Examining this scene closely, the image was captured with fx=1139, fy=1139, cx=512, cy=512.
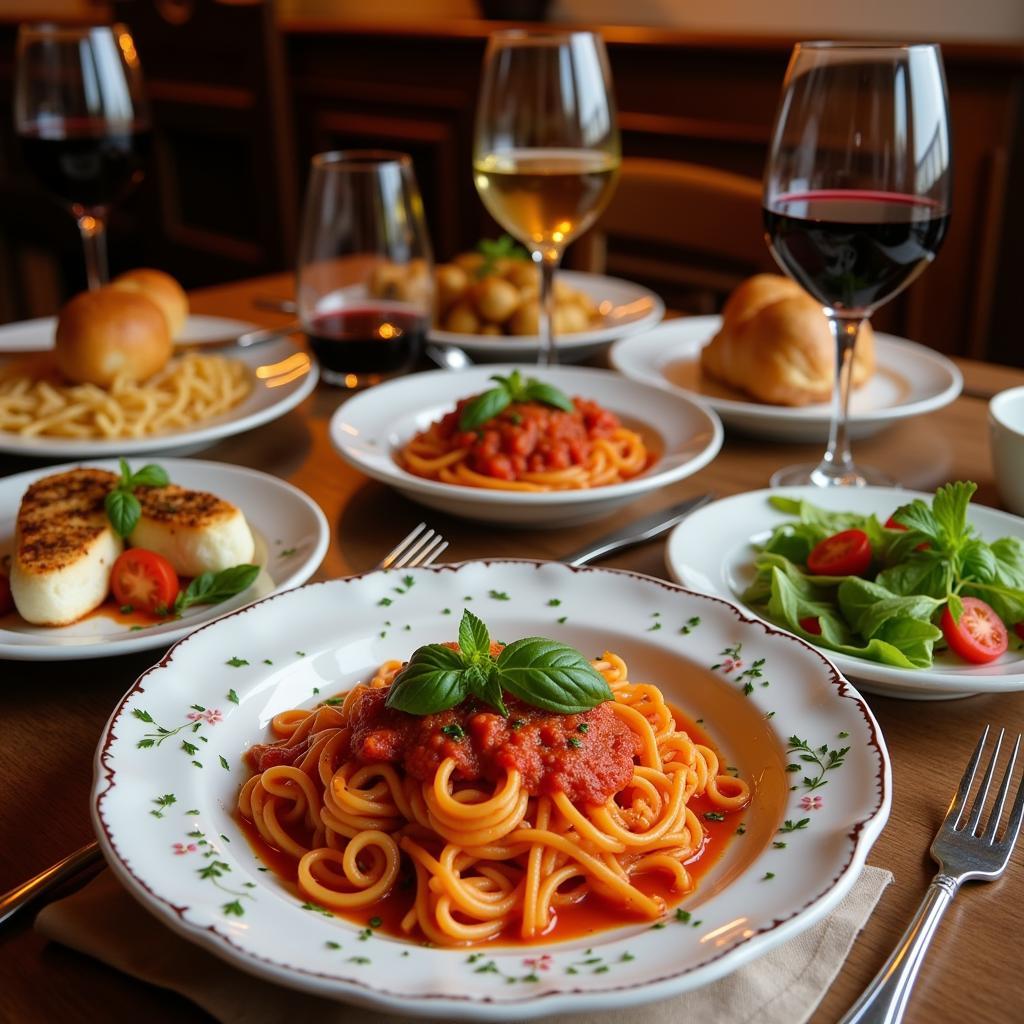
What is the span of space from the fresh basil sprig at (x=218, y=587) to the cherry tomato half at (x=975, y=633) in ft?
2.50

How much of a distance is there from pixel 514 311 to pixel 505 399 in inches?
27.8

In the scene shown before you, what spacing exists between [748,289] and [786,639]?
3.89ft

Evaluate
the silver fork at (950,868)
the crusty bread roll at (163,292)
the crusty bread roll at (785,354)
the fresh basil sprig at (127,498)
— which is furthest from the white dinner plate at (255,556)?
the crusty bread roll at (785,354)

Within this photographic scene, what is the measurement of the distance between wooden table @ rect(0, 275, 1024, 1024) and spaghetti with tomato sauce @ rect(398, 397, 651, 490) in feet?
0.21

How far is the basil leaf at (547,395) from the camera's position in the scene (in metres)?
1.69

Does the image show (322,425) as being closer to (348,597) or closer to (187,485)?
(187,485)

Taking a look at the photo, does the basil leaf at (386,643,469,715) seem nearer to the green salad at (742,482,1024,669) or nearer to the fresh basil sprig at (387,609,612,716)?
the fresh basil sprig at (387,609,612,716)

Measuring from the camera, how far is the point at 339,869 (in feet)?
3.05

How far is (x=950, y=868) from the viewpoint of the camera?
93cm

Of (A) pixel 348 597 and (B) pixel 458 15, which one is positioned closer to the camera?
(A) pixel 348 597

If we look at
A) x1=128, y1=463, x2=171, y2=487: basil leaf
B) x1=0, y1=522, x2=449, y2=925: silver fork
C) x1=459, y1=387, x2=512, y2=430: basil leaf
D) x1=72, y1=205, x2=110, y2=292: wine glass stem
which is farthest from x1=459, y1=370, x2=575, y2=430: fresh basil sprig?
x1=72, y1=205, x2=110, y2=292: wine glass stem

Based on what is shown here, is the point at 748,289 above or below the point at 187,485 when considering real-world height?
above

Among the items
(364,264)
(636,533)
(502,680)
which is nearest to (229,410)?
(364,264)

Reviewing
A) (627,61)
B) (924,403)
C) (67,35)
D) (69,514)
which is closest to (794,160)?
(924,403)
